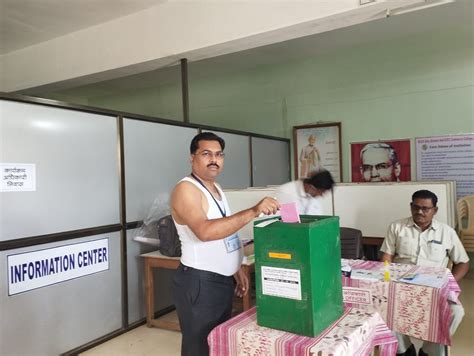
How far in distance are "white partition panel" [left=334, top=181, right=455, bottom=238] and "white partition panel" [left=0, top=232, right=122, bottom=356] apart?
1844mm

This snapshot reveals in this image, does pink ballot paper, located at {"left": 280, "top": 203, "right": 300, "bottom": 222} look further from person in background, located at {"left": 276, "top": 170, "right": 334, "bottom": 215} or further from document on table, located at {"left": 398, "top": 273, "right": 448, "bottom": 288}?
person in background, located at {"left": 276, "top": 170, "right": 334, "bottom": 215}

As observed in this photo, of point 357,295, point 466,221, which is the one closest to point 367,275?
point 357,295

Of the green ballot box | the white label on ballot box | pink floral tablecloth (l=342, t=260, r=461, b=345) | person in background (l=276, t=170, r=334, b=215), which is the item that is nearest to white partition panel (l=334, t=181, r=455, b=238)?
person in background (l=276, t=170, r=334, b=215)

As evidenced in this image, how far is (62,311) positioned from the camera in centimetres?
250

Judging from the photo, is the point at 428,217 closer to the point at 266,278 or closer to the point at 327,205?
the point at 327,205

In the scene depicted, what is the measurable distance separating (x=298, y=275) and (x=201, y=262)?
1.82 feet

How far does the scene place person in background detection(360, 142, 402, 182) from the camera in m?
4.75

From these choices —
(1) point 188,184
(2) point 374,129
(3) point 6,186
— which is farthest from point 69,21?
(2) point 374,129

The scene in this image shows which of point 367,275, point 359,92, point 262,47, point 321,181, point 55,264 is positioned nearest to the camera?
point 367,275

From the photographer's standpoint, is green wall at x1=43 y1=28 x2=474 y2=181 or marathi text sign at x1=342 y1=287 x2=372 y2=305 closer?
marathi text sign at x1=342 y1=287 x2=372 y2=305

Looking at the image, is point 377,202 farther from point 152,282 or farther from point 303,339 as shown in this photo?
point 303,339

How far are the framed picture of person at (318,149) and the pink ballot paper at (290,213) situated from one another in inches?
157

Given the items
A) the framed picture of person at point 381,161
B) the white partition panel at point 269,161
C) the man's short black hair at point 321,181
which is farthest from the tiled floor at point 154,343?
the white partition panel at point 269,161

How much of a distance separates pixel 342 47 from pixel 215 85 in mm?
1969
